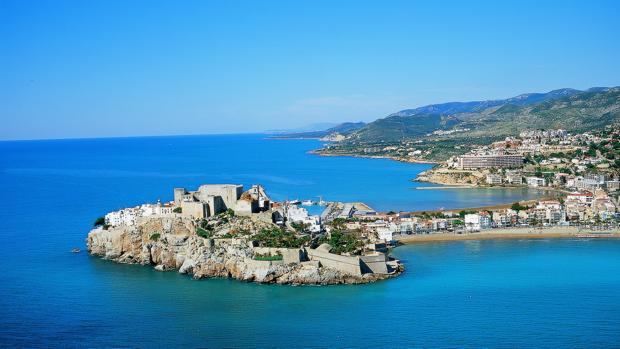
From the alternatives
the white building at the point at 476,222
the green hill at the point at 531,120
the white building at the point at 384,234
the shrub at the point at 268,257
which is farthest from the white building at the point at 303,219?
the green hill at the point at 531,120

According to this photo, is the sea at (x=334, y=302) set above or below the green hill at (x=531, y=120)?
below

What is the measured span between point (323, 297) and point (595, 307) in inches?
273

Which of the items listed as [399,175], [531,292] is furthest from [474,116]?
[531,292]

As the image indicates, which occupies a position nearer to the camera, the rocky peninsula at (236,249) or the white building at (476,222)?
the rocky peninsula at (236,249)

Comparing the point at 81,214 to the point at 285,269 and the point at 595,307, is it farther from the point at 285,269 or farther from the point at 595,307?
the point at 595,307

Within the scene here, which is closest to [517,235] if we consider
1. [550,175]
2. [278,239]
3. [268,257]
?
[278,239]

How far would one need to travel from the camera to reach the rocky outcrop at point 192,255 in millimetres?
19609

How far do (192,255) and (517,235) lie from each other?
13824 millimetres

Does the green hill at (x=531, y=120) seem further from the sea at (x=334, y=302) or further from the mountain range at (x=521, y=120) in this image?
the sea at (x=334, y=302)

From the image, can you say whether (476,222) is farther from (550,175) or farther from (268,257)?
(550,175)

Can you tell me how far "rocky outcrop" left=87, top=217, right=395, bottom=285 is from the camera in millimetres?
19609

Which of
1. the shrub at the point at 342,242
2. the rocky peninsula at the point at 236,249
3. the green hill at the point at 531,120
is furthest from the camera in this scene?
the green hill at the point at 531,120

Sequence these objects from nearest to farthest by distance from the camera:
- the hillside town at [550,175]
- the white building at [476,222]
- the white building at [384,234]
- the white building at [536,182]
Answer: the white building at [384,234], the white building at [476,222], the hillside town at [550,175], the white building at [536,182]

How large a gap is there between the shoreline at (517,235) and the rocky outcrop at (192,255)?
7057mm
